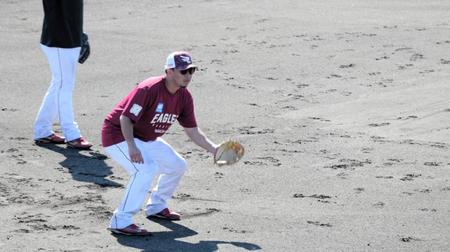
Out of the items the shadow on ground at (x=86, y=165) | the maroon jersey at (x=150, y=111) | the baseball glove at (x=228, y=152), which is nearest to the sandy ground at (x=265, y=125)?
the shadow on ground at (x=86, y=165)

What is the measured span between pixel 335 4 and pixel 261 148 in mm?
8339

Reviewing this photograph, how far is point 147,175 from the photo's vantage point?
7.58 meters

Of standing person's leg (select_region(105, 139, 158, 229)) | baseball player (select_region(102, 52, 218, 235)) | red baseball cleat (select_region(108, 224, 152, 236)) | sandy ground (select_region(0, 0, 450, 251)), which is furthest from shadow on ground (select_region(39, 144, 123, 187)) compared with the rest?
red baseball cleat (select_region(108, 224, 152, 236))

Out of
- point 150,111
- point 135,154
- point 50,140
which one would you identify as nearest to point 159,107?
point 150,111

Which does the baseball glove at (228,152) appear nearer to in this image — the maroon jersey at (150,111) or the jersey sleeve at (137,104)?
the maroon jersey at (150,111)

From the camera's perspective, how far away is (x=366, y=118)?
37.5ft

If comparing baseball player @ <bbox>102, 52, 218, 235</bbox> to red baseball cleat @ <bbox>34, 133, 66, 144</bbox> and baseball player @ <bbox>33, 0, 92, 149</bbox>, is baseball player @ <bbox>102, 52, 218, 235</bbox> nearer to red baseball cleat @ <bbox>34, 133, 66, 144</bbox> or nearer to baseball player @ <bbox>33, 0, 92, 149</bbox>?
baseball player @ <bbox>33, 0, 92, 149</bbox>

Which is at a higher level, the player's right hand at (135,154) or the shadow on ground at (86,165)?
the player's right hand at (135,154)

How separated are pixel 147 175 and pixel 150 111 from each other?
1.50 feet

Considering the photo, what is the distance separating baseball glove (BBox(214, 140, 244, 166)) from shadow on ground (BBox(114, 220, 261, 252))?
1.90 ft

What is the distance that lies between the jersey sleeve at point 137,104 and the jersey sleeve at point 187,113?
16.5 inches

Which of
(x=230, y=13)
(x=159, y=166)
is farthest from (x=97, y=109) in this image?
(x=230, y=13)

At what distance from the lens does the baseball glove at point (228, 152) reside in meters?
7.79

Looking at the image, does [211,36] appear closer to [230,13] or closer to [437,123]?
[230,13]
